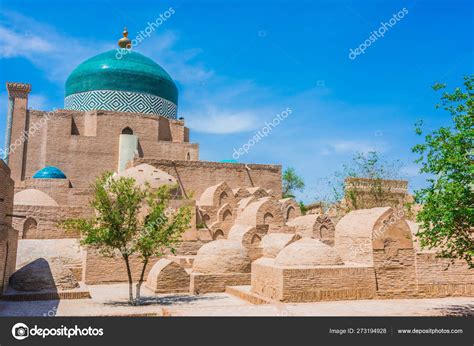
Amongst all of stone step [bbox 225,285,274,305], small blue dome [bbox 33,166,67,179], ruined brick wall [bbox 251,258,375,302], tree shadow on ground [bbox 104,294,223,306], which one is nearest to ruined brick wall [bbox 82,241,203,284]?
tree shadow on ground [bbox 104,294,223,306]

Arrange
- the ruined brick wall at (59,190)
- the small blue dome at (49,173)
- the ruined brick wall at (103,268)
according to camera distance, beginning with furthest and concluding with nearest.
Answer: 1. the small blue dome at (49,173)
2. the ruined brick wall at (59,190)
3. the ruined brick wall at (103,268)

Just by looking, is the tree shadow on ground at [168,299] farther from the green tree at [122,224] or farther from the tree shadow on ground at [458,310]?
the tree shadow on ground at [458,310]

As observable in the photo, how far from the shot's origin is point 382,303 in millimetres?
9641

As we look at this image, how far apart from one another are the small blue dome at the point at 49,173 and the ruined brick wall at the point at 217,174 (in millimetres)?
3725

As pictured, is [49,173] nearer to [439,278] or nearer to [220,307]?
[220,307]

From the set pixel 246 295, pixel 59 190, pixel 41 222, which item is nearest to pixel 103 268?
pixel 246 295

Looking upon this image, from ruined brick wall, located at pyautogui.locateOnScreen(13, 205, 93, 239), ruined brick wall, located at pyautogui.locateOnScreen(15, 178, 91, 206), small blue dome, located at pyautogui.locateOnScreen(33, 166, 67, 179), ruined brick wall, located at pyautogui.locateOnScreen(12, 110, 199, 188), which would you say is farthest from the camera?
ruined brick wall, located at pyautogui.locateOnScreen(12, 110, 199, 188)

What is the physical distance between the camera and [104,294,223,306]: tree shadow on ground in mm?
10125

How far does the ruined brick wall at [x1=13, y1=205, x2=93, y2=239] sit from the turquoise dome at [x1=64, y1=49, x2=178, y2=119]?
1070 centimetres

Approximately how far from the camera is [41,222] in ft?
58.3

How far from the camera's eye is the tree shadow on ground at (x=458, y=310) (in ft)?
27.2

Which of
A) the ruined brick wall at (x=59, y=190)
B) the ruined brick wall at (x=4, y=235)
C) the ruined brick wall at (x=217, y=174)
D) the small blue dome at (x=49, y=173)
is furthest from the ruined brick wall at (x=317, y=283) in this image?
the small blue dome at (x=49, y=173)

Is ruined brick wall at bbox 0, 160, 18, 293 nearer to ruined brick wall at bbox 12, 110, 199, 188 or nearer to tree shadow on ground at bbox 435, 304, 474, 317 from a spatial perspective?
tree shadow on ground at bbox 435, 304, 474, 317
